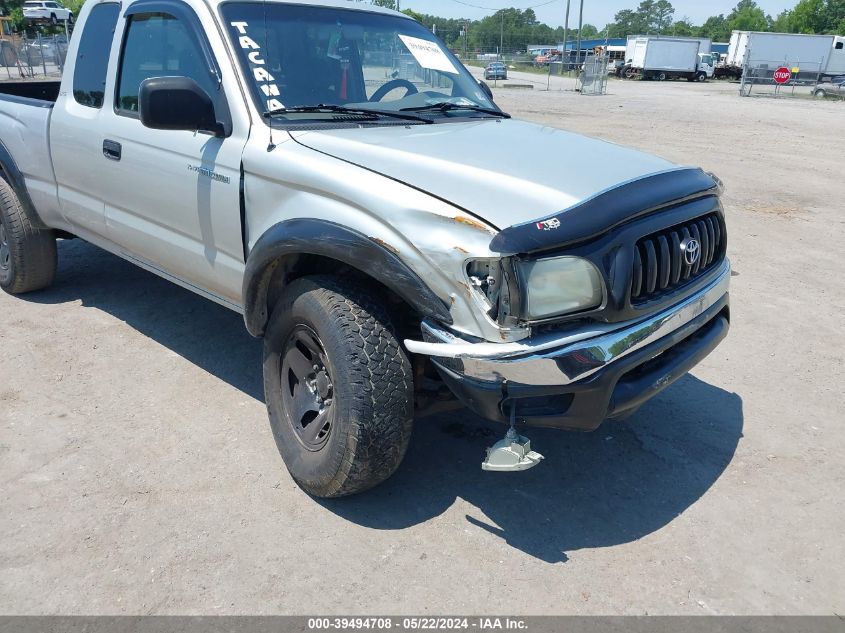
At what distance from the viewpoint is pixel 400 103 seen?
3.77 meters

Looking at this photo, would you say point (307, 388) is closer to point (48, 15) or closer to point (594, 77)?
point (594, 77)

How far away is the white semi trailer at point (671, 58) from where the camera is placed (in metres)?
48.4

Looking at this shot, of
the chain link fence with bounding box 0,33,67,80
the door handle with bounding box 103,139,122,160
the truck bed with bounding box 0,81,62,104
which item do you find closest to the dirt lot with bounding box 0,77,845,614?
the door handle with bounding box 103,139,122,160

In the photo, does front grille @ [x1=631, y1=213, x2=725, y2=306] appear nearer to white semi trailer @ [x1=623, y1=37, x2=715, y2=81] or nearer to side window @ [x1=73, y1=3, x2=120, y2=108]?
side window @ [x1=73, y1=3, x2=120, y2=108]

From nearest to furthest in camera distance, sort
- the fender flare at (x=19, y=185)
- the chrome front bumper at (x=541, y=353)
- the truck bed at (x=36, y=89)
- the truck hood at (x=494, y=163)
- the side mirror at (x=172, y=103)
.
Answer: the chrome front bumper at (x=541, y=353)
the truck hood at (x=494, y=163)
the side mirror at (x=172, y=103)
the fender flare at (x=19, y=185)
the truck bed at (x=36, y=89)

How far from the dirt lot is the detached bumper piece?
63cm

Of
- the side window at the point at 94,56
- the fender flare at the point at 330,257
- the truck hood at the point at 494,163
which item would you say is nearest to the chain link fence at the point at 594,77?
the side window at the point at 94,56

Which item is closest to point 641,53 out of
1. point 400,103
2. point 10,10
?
point 10,10

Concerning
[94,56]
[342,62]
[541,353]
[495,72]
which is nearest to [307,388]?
[541,353]

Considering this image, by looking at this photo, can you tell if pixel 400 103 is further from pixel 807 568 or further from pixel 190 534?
pixel 807 568

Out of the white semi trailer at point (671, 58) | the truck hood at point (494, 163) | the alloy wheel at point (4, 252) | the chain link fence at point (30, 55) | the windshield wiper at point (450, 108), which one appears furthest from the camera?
the white semi trailer at point (671, 58)

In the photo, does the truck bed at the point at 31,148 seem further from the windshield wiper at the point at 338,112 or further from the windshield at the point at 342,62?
the windshield wiper at the point at 338,112

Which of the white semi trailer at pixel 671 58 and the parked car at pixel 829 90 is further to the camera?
the white semi trailer at pixel 671 58

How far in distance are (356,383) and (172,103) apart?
1453 millimetres
